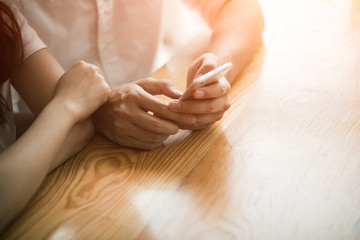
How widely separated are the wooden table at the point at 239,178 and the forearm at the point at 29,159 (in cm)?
3

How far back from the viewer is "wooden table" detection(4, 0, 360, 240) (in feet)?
1.68

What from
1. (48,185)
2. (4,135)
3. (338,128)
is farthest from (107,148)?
(338,128)

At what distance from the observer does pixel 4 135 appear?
2.51 ft

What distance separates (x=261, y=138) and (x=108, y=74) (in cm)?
59

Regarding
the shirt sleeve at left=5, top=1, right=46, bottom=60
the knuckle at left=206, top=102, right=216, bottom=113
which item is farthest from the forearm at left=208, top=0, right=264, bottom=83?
the shirt sleeve at left=5, top=1, right=46, bottom=60

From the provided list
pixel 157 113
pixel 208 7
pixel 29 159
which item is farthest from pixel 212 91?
pixel 208 7

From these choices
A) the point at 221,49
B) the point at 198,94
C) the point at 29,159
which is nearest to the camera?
the point at 29,159

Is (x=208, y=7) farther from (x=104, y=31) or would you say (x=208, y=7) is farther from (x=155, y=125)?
(x=155, y=125)

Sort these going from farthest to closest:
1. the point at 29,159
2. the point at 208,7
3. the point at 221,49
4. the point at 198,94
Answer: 1. the point at 208,7
2. the point at 221,49
3. the point at 198,94
4. the point at 29,159

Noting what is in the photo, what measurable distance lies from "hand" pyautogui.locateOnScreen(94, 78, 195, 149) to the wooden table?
0.09 feet

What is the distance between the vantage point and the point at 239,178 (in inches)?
23.5

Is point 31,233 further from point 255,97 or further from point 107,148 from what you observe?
point 255,97

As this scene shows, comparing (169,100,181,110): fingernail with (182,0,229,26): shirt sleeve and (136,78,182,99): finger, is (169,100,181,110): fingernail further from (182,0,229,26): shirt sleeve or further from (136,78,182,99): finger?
(182,0,229,26): shirt sleeve

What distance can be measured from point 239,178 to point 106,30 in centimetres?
65
